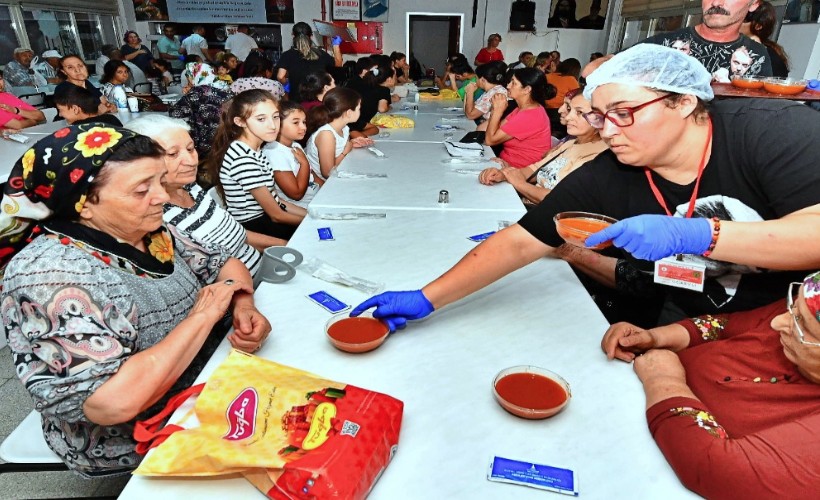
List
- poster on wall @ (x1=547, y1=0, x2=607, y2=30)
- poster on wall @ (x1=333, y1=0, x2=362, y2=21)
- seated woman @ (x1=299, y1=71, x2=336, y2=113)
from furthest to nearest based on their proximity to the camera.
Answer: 1. poster on wall @ (x1=333, y1=0, x2=362, y2=21)
2. poster on wall @ (x1=547, y1=0, x2=607, y2=30)
3. seated woman @ (x1=299, y1=71, x2=336, y2=113)

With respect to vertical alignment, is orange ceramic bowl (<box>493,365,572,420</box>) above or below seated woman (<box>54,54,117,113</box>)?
below

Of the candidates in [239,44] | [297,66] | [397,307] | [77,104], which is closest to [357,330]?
[397,307]

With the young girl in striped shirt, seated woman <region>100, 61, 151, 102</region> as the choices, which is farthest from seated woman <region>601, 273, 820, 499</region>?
seated woman <region>100, 61, 151, 102</region>

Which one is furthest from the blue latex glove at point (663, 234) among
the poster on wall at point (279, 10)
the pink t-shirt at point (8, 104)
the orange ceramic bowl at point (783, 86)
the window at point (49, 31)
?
the poster on wall at point (279, 10)

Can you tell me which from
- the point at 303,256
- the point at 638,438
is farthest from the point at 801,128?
the point at 303,256

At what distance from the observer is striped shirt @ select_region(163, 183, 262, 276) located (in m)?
1.71

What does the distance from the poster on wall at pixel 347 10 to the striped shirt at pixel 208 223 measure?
10168 millimetres

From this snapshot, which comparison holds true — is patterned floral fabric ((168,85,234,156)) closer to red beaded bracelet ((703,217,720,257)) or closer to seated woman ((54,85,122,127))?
seated woman ((54,85,122,127))

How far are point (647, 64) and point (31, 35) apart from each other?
10.1 m

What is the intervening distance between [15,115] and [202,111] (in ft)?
4.94

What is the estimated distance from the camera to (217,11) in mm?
10375

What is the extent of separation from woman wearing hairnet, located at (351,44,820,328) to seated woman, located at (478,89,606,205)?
1148 mm

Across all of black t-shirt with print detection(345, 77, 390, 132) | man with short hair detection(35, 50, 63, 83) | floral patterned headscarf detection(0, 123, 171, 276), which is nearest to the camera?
floral patterned headscarf detection(0, 123, 171, 276)

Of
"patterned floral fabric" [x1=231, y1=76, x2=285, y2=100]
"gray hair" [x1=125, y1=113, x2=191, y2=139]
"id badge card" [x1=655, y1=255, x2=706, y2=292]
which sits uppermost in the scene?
"gray hair" [x1=125, y1=113, x2=191, y2=139]
